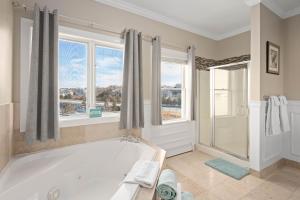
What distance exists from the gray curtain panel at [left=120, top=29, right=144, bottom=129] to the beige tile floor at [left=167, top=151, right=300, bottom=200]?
1.07 metres

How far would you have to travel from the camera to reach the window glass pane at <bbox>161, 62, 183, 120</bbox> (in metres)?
3.10

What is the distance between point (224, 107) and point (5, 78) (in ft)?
11.1

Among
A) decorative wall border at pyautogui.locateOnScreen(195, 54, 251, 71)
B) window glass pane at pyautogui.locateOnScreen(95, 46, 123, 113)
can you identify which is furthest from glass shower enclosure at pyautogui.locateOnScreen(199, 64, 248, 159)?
window glass pane at pyautogui.locateOnScreen(95, 46, 123, 113)

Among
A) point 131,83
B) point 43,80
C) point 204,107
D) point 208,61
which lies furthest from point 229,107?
point 43,80

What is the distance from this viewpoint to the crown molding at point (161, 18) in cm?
239

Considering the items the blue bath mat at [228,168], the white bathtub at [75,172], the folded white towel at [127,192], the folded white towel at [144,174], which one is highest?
the folded white towel at [144,174]

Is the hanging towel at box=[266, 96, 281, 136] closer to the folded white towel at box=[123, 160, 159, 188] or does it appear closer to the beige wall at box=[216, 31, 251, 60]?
the beige wall at box=[216, 31, 251, 60]

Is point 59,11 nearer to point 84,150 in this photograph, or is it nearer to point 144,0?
point 144,0

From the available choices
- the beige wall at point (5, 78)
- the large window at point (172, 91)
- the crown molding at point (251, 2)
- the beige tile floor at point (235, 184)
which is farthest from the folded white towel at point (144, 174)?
the crown molding at point (251, 2)

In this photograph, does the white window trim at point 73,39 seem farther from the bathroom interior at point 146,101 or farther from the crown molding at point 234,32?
the crown molding at point 234,32

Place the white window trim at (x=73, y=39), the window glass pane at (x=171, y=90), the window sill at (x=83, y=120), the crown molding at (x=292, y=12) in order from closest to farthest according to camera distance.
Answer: the white window trim at (x=73, y=39) < the window sill at (x=83, y=120) < the crown molding at (x=292, y=12) < the window glass pane at (x=171, y=90)

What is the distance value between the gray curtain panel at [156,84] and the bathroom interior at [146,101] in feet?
0.05

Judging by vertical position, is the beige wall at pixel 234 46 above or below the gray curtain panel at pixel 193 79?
above

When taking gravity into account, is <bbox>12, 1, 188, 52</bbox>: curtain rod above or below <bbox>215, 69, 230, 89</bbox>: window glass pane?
above
